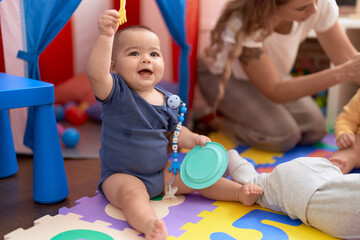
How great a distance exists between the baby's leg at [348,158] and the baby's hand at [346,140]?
0.02 m

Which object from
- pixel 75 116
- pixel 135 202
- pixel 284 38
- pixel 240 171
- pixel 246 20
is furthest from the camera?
pixel 75 116

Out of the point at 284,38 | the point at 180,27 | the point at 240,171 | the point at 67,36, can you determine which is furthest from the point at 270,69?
the point at 67,36

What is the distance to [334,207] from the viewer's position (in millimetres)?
945

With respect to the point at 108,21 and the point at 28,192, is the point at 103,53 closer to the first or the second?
the point at 108,21

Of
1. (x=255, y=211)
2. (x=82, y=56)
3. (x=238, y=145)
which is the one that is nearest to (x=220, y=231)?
(x=255, y=211)

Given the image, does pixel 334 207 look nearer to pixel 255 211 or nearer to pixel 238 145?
pixel 255 211

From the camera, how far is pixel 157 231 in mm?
877

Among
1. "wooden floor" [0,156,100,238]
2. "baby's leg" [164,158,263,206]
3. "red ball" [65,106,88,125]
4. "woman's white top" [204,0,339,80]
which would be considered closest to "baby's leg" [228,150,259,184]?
"baby's leg" [164,158,263,206]

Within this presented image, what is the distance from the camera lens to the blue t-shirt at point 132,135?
41.8 inches

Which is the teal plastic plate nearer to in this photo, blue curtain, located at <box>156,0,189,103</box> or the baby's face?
the baby's face

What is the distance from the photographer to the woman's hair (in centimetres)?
146

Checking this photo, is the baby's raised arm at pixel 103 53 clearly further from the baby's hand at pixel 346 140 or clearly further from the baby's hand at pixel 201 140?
the baby's hand at pixel 346 140

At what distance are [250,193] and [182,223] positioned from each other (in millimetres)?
207

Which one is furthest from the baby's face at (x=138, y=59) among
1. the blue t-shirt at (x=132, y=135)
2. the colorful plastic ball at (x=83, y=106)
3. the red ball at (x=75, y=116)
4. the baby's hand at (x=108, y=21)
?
the colorful plastic ball at (x=83, y=106)
